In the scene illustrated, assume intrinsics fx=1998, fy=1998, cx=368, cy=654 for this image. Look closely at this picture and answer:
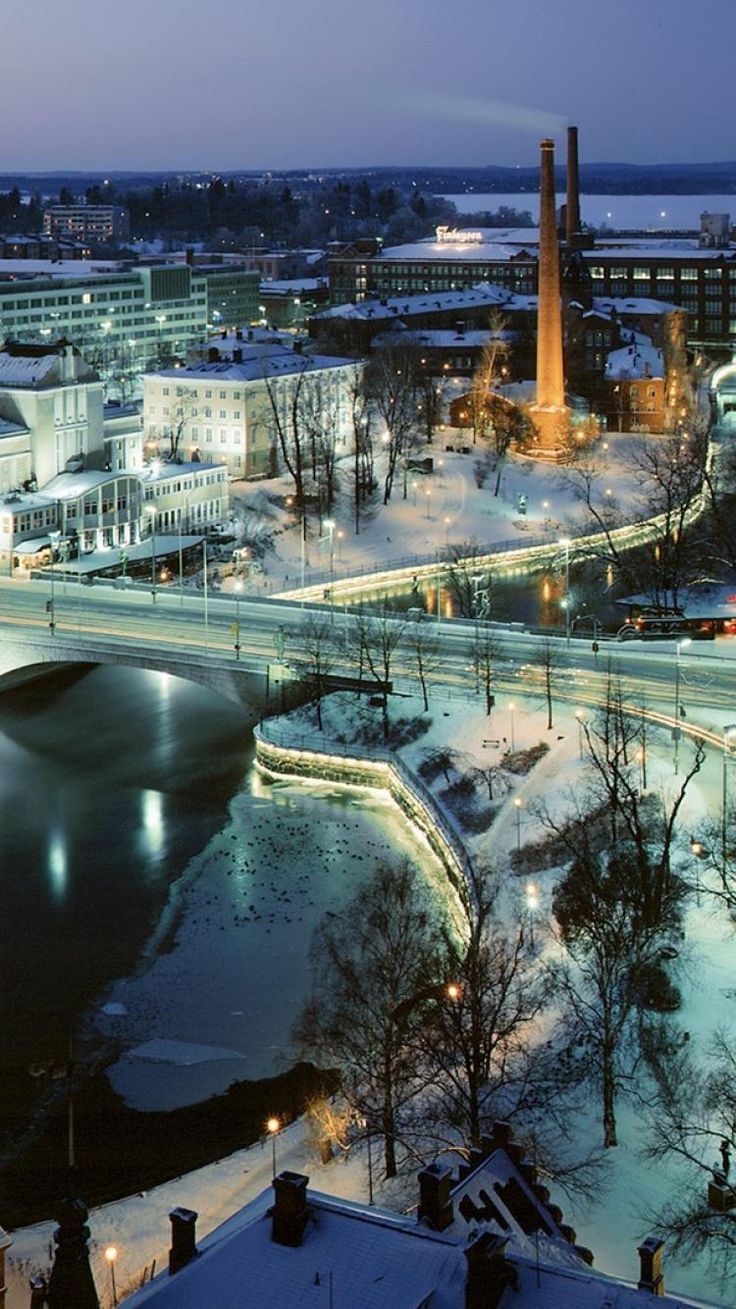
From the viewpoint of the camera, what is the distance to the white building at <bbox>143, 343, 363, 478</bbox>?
6688 centimetres

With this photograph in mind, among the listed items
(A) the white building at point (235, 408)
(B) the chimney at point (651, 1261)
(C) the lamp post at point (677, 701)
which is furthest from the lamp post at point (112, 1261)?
(A) the white building at point (235, 408)

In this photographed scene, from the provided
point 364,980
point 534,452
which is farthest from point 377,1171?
point 534,452

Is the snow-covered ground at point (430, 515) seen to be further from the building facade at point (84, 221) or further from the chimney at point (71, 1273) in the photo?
the building facade at point (84, 221)

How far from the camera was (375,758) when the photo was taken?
4059 centimetres

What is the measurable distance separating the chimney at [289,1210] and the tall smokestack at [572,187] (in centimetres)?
10605

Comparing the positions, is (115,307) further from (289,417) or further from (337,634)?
(337,634)

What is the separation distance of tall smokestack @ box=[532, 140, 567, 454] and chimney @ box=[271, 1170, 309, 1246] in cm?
5972

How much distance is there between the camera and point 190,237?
199 metres

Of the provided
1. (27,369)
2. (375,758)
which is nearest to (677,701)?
(375,758)

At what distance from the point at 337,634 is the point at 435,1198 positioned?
28.8 meters

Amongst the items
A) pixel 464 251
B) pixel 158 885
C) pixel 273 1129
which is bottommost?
pixel 273 1129

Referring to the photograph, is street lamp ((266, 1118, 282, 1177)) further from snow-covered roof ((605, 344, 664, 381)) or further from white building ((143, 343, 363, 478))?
snow-covered roof ((605, 344, 664, 381))

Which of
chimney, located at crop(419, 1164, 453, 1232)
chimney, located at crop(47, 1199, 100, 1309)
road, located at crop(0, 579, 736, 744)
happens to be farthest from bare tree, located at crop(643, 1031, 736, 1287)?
road, located at crop(0, 579, 736, 744)

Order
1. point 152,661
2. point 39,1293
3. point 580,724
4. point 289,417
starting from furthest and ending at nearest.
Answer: point 289,417, point 152,661, point 580,724, point 39,1293
